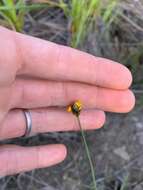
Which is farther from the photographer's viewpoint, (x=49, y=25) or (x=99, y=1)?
(x=49, y=25)

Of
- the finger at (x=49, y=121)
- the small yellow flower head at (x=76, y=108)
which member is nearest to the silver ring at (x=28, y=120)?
the finger at (x=49, y=121)

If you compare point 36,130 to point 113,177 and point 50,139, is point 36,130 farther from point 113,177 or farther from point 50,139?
point 113,177

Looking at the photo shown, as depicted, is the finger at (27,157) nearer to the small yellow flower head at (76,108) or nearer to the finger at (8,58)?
the small yellow flower head at (76,108)

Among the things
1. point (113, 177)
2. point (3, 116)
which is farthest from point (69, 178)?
point (3, 116)

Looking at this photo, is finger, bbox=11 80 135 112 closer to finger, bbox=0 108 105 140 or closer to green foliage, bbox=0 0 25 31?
finger, bbox=0 108 105 140

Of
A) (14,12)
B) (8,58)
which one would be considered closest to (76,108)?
(8,58)

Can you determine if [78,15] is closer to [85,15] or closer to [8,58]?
[85,15]
